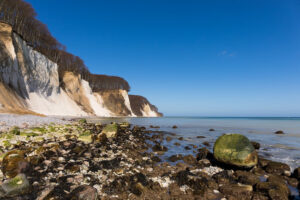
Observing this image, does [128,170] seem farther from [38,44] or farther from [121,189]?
[38,44]

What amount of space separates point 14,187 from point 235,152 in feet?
20.2

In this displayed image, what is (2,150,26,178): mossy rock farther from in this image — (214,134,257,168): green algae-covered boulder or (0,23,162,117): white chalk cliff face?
(0,23,162,117): white chalk cliff face

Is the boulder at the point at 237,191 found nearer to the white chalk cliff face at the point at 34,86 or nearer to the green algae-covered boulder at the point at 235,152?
the green algae-covered boulder at the point at 235,152

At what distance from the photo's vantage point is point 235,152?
5.41 metres

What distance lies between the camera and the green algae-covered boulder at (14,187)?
2.99 metres

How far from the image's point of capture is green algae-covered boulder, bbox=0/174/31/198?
2.99m

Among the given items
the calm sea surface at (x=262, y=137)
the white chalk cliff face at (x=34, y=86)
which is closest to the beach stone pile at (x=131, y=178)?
the calm sea surface at (x=262, y=137)

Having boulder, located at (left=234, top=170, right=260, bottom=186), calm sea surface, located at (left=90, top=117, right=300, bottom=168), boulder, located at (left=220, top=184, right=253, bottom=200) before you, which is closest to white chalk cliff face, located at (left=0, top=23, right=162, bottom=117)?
calm sea surface, located at (left=90, top=117, right=300, bottom=168)

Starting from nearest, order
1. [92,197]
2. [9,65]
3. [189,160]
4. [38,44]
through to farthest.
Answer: [92,197]
[189,160]
[9,65]
[38,44]

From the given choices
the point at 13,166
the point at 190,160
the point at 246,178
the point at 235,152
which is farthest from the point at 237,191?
the point at 13,166

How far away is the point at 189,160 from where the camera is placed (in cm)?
619

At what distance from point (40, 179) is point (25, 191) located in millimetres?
622

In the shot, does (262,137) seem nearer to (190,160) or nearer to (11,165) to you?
(190,160)

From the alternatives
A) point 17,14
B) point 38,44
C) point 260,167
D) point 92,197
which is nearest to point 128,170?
point 92,197
